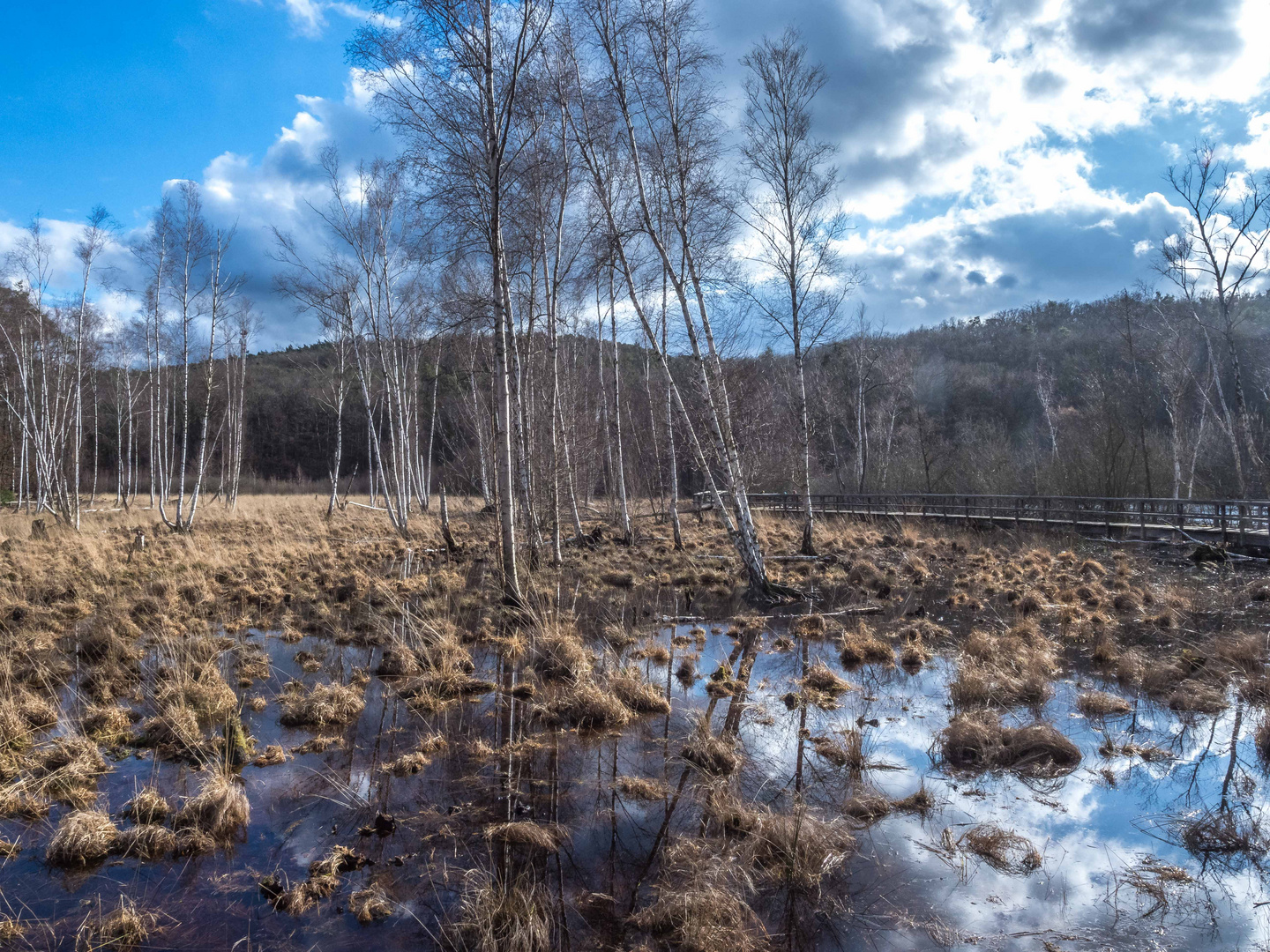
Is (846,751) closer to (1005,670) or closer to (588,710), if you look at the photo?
(588,710)

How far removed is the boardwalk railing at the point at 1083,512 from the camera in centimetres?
1523

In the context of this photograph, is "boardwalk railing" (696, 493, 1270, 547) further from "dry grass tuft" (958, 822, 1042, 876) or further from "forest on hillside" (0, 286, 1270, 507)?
"dry grass tuft" (958, 822, 1042, 876)

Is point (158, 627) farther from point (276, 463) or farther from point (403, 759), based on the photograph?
point (276, 463)

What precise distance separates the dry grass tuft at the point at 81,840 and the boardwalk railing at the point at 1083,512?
18983 mm

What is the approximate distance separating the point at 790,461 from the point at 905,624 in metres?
26.2

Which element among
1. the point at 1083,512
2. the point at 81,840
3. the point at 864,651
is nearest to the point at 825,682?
the point at 864,651

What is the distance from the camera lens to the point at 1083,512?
19438 millimetres

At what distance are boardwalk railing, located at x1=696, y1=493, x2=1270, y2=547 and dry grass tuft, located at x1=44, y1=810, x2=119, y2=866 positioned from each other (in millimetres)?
18983

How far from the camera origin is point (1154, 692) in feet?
19.5

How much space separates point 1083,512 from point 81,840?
2237cm

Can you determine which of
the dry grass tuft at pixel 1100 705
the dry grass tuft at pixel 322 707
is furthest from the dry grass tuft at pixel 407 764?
the dry grass tuft at pixel 1100 705

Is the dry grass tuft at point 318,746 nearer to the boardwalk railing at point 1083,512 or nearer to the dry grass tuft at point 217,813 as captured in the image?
the dry grass tuft at point 217,813

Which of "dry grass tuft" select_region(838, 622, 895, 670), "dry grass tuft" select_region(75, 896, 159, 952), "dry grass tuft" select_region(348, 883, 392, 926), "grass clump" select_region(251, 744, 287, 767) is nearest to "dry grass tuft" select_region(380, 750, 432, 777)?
"grass clump" select_region(251, 744, 287, 767)

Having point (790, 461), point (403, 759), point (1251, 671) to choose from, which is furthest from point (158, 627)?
point (790, 461)
